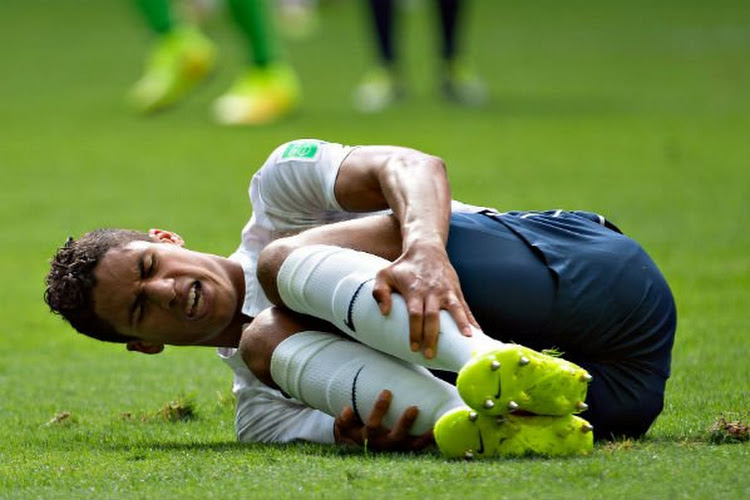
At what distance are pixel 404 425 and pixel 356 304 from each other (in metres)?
Result: 0.20

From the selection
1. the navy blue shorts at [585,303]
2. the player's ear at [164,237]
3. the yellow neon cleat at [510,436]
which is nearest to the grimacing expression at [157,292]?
the player's ear at [164,237]

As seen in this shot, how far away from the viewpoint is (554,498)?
2059 millimetres

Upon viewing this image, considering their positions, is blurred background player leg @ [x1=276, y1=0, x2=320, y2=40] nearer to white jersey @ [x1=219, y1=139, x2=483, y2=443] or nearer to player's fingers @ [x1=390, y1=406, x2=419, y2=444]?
white jersey @ [x1=219, y1=139, x2=483, y2=443]

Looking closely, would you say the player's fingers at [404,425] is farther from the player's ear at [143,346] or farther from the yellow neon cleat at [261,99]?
the yellow neon cleat at [261,99]

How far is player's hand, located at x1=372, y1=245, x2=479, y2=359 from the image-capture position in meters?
2.32

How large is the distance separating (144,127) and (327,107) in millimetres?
1002

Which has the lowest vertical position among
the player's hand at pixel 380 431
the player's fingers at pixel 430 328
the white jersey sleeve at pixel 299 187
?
the player's hand at pixel 380 431

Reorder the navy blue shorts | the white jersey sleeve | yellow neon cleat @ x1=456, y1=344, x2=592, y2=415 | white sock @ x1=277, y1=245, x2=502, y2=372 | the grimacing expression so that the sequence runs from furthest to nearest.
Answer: the white jersey sleeve < the grimacing expression < the navy blue shorts < white sock @ x1=277, y1=245, x2=502, y2=372 < yellow neon cleat @ x1=456, y1=344, x2=592, y2=415

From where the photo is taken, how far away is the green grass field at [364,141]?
2.30 m

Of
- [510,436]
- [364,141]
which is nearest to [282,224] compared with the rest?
[510,436]

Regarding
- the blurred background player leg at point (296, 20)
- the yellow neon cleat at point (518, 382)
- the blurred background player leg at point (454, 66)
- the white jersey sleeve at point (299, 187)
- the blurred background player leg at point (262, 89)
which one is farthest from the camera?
the blurred background player leg at point (296, 20)

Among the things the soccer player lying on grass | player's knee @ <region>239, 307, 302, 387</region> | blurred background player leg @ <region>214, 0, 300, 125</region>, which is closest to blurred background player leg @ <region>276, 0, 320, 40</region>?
blurred background player leg @ <region>214, 0, 300, 125</region>

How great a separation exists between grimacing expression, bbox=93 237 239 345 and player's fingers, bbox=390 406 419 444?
47 centimetres

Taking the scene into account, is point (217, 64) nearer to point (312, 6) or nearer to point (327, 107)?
point (327, 107)
